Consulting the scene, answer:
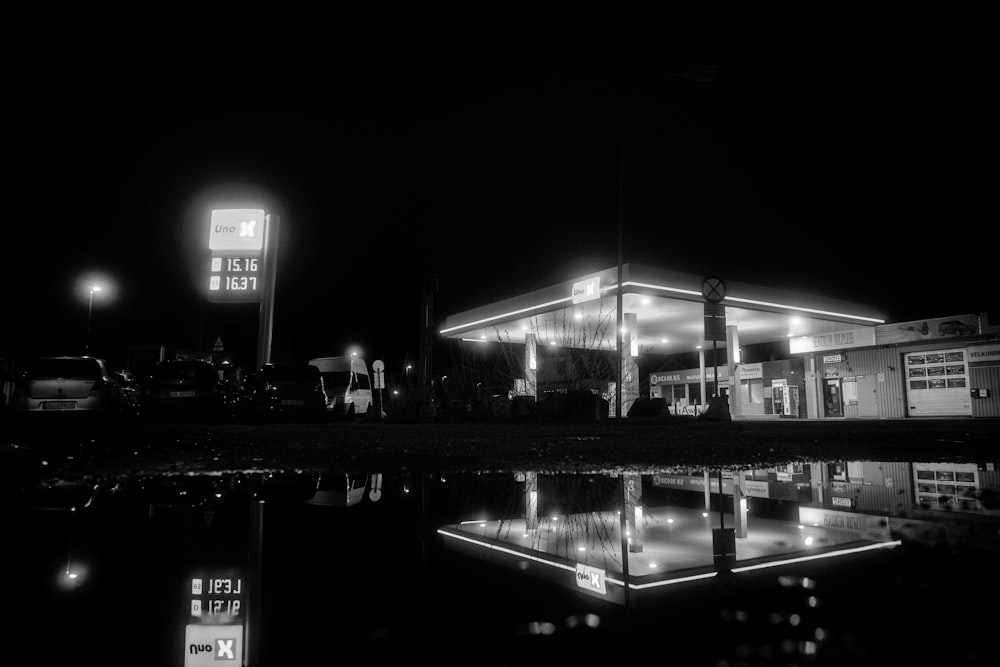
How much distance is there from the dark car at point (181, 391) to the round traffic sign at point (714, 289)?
12.4m

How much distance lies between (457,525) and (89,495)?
1759 millimetres

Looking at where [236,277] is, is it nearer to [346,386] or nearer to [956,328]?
[346,386]

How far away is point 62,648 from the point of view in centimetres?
105

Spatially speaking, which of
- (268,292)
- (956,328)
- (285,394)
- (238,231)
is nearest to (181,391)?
(285,394)

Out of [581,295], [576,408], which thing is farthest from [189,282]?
[576,408]

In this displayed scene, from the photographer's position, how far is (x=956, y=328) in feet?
→ 96.3

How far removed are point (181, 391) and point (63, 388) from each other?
2.65 meters

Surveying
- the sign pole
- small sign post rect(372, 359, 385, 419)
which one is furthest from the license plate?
small sign post rect(372, 359, 385, 419)

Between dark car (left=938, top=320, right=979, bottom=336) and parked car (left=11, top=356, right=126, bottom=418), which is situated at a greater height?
dark car (left=938, top=320, right=979, bottom=336)

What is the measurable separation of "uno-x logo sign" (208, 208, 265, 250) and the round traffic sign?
55.3 ft

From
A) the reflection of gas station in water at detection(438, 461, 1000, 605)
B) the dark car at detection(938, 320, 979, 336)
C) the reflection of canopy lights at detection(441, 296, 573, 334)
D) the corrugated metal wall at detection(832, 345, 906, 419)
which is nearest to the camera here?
the reflection of gas station in water at detection(438, 461, 1000, 605)

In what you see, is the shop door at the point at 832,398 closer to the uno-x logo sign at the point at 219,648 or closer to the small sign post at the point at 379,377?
the small sign post at the point at 379,377

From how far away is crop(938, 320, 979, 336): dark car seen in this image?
1141 inches

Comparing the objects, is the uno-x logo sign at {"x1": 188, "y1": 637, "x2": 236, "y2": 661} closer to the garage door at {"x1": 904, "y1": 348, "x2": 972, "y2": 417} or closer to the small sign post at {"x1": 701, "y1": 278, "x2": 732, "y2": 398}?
the small sign post at {"x1": 701, "y1": 278, "x2": 732, "y2": 398}
